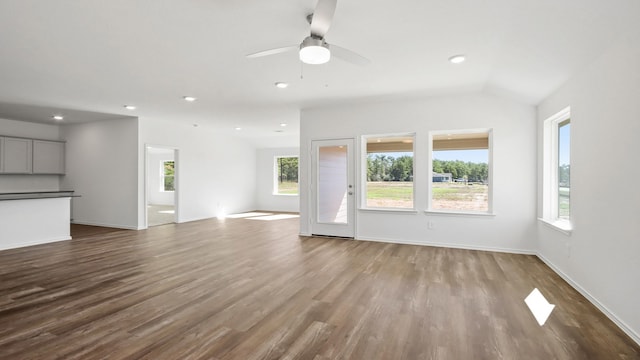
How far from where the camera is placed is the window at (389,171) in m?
5.47

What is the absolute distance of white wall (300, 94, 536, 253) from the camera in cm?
468

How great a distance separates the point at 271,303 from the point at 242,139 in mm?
7971

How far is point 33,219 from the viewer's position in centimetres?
530

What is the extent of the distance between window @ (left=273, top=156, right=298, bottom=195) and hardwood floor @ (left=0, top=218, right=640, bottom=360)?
A: 221 inches

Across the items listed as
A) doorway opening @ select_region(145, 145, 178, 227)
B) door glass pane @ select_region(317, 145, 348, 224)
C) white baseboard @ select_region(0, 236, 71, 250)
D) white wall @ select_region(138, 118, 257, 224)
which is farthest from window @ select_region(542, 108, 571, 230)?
doorway opening @ select_region(145, 145, 178, 227)

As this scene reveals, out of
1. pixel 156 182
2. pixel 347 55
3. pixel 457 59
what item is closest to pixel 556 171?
pixel 457 59

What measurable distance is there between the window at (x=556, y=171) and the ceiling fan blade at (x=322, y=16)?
3.31 metres

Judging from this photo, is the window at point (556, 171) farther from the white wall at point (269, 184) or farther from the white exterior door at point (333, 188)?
the white wall at point (269, 184)

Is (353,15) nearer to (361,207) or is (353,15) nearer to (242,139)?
(361,207)

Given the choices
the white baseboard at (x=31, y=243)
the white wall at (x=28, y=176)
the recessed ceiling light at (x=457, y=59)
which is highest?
the recessed ceiling light at (x=457, y=59)

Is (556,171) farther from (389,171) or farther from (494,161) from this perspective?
(389,171)

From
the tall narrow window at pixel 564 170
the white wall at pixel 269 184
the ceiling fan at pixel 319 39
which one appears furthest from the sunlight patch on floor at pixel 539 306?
the white wall at pixel 269 184

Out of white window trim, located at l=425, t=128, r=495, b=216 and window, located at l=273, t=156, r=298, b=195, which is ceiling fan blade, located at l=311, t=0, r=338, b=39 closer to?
white window trim, located at l=425, t=128, r=495, b=216

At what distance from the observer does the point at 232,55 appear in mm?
3396
